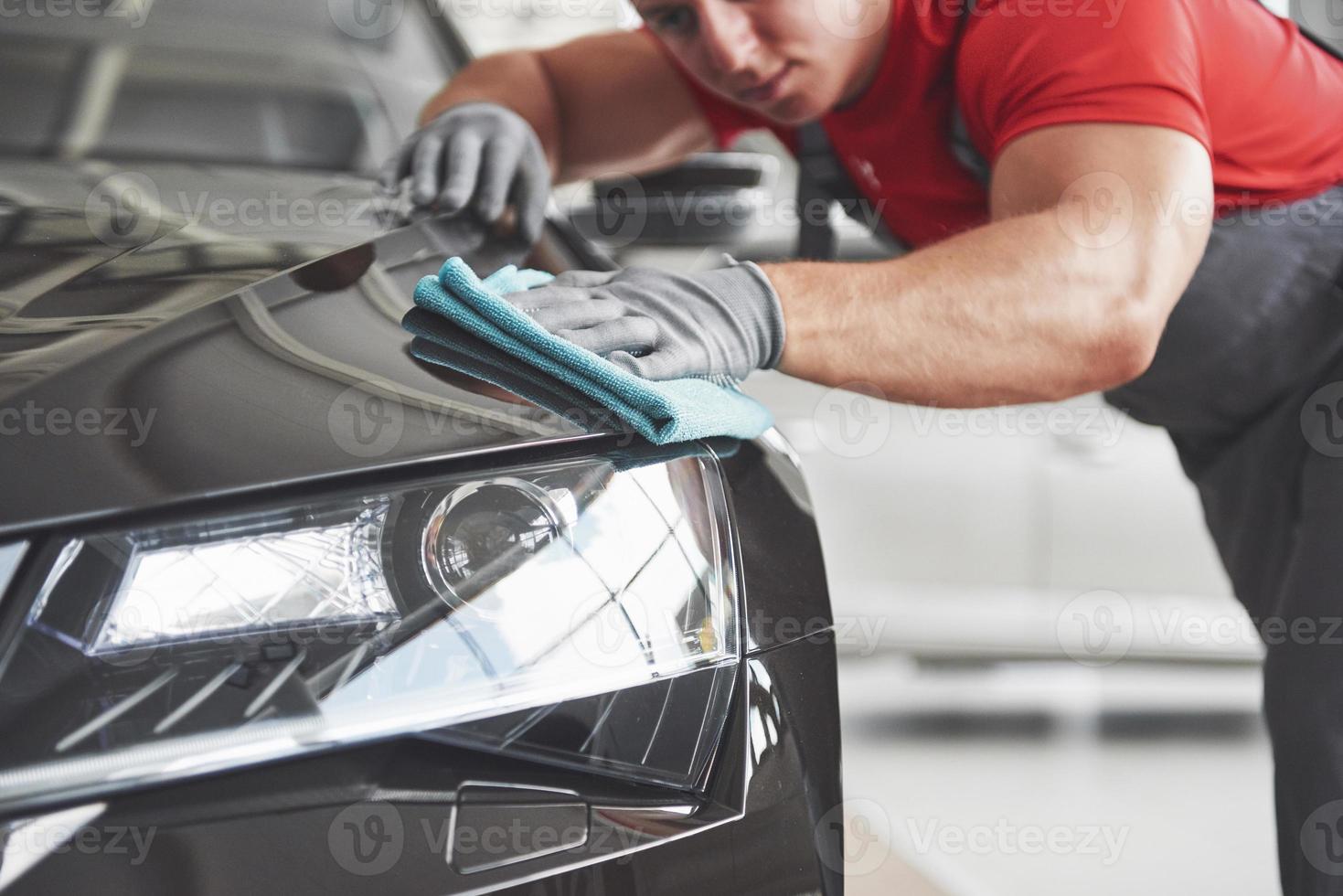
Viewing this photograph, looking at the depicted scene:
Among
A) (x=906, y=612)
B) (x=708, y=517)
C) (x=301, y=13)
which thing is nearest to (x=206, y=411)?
(x=708, y=517)

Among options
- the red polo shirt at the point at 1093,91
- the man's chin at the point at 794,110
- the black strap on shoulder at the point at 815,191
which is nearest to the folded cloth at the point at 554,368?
the red polo shirt at the point at 1093,91

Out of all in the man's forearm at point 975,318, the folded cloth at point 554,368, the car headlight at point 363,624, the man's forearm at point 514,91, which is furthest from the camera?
the man's forearm at point 514,91

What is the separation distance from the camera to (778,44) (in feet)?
4.56

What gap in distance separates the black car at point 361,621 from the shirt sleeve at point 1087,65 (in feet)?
1.69

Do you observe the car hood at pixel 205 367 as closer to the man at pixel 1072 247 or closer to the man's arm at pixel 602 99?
the man at pixel 1072 247

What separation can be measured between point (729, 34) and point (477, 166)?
0.35m

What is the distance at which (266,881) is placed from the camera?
65cm

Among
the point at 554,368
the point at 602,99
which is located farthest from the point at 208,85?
the point at 554,368

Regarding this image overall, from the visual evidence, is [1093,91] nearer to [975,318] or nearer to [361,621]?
[975,318]

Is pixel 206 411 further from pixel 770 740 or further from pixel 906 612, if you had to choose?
pixel 906 612

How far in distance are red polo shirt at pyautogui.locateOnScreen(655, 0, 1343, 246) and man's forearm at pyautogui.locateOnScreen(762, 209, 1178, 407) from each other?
0.18m

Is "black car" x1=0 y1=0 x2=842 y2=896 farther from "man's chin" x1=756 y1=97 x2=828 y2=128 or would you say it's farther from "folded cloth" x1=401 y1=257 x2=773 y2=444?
"man's chin" x1=756 y1=97 x2=828 y2=128

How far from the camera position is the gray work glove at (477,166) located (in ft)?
4.31

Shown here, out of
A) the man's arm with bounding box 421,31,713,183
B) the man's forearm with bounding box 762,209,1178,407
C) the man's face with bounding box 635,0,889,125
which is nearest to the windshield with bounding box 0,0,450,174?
the man's arm with bounding box 421,31,713,183
